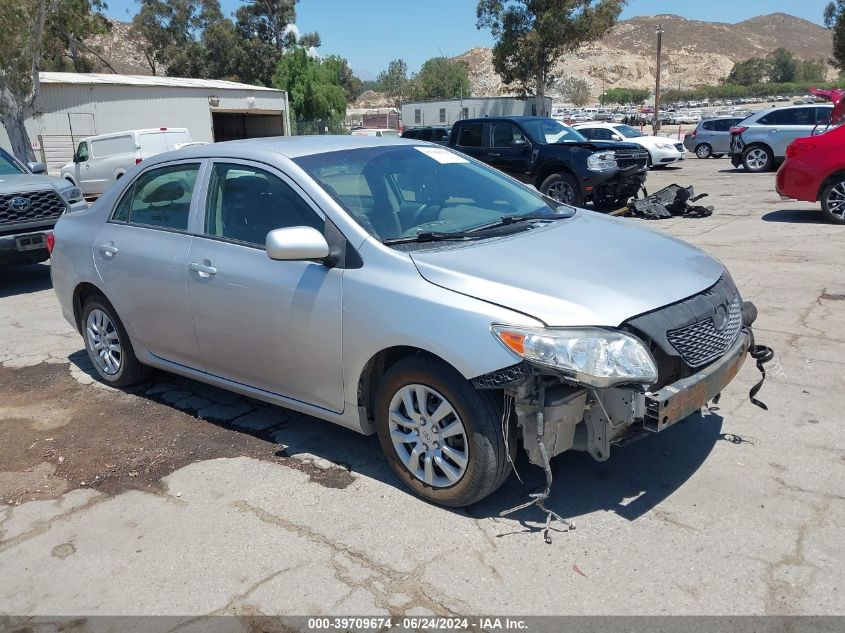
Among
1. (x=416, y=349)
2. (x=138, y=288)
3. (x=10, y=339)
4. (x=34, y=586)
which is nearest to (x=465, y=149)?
(x=10, y=339)

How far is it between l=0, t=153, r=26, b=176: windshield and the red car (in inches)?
428

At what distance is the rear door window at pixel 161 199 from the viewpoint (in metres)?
4.61

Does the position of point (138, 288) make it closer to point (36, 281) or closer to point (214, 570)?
point (214, 570)

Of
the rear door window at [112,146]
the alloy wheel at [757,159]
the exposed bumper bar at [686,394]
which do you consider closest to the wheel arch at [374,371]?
the exposed bumper bar at [686,394]

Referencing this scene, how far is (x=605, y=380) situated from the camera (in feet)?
9.85

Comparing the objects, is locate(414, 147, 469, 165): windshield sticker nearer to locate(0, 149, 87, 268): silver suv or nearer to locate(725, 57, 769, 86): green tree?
locate(0, 149, 87, 268): silver suv

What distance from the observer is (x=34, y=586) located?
314 cm

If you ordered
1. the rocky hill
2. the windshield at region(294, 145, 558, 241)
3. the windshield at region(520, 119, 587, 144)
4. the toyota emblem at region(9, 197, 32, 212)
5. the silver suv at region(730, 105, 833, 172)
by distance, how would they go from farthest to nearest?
the rocky hill
the silver suv at region(730, 105, 833, 172)
the windshield at region(520, 119, 587, 144)
the toyota emblem at region(9, 197, 32, 212)
the windshield at region(294, 145, 558, 241)

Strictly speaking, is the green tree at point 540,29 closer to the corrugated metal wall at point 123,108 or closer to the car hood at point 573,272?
the corrugated metal wall at point 123,108

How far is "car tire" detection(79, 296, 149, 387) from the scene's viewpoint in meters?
5.18

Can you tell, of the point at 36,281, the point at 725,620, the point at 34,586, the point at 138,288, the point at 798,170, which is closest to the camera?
the point at 725,620

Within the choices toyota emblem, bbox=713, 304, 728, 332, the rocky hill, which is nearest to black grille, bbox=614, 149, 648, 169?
toyota emblem, bbox=713, 304, 728, 332

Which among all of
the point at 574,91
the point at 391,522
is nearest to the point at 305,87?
the point at 391,522

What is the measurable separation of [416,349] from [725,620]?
1.69 meters
